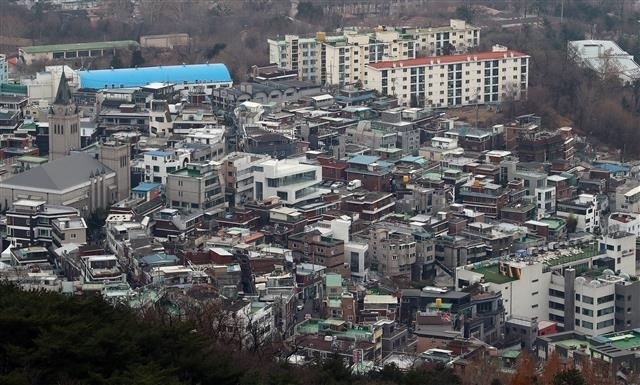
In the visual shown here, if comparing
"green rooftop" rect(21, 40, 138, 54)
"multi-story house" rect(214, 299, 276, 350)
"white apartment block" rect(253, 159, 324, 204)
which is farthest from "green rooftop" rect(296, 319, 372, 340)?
"green rooftop" rect(21, 40, 138, 54)

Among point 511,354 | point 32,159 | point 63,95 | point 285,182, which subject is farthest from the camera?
point 63,95

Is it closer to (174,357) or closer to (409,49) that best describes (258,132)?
(409,49)

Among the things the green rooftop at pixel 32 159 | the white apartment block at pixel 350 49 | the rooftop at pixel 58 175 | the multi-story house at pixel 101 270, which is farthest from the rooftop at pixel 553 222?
the white apartment block at pixel 350 49

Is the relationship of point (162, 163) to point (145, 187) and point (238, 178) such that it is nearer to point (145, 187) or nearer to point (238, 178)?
point (145, 187)

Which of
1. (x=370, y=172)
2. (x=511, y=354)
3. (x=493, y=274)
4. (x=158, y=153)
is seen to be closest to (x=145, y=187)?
(x=158, y=153)

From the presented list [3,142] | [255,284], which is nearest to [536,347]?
[255,284]

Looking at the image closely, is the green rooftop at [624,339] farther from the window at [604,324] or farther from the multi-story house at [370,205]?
the multi-story house at [370,205]

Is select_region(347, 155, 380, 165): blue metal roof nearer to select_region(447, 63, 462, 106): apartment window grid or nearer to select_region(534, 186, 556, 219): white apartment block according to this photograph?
select_region(534, 186, 556, 219): white apartment block
